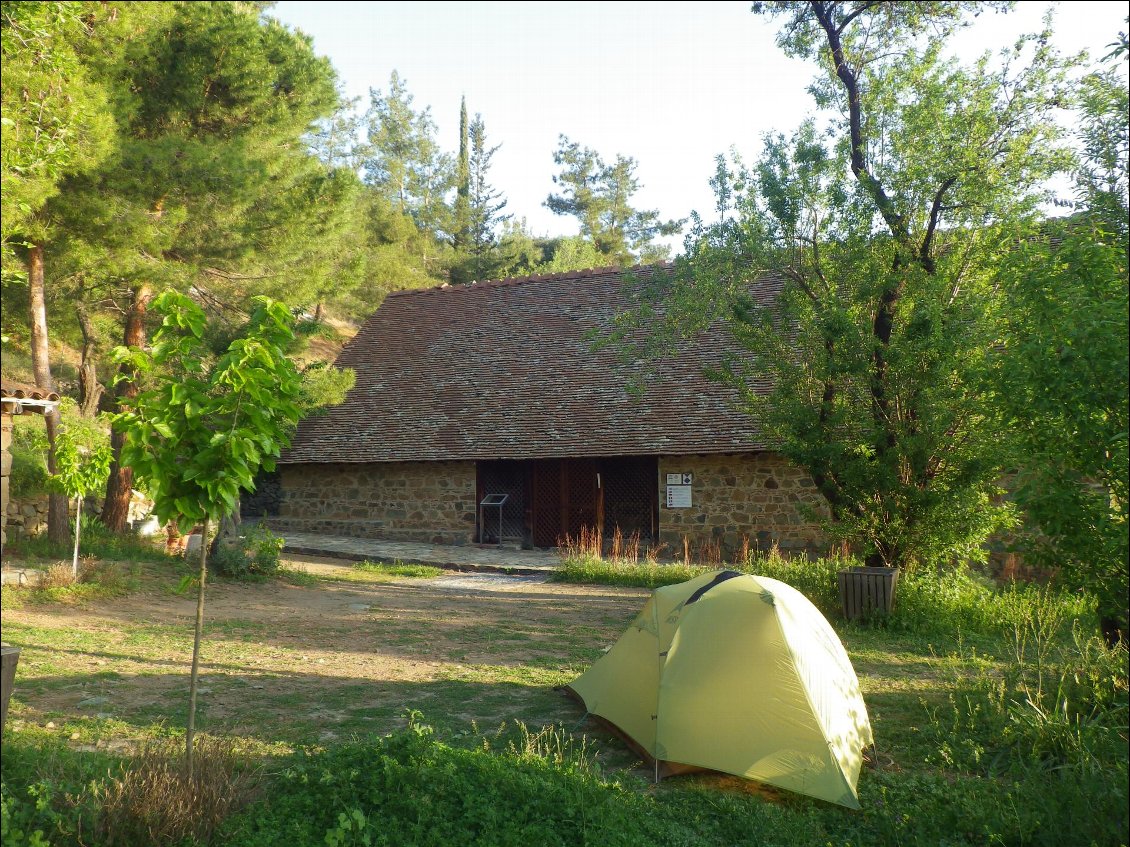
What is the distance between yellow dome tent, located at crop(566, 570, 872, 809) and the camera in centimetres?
536

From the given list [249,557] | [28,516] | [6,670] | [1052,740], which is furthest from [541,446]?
[6,670]

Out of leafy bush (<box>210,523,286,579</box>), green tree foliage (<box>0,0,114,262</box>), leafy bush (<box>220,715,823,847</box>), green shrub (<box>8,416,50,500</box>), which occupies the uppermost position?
green tree foliage (<box>0,0,114,262</box>)

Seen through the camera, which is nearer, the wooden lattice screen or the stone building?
the stone building

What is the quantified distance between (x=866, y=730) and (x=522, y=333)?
51.4 ft

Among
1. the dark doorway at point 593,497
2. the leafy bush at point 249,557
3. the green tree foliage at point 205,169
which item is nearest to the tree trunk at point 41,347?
the green tree foliage at point 205,169

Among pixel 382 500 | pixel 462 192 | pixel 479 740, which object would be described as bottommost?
pixel 479 740

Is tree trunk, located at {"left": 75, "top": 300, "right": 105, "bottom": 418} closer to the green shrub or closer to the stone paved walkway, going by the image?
the green shrub

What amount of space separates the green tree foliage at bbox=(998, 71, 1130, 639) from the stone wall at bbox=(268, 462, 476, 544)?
13.5 meters

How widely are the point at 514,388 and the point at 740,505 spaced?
5707 mm

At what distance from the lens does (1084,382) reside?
4859mm

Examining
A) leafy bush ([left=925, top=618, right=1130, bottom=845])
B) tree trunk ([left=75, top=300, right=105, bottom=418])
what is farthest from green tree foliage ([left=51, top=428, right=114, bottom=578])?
leafy bush ([left=925, top=618, right=1130, bottom=845])

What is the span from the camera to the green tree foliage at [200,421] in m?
4.81

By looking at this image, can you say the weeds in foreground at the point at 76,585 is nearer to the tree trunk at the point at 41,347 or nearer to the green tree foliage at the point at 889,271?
the tree trunk at the point at 41,347

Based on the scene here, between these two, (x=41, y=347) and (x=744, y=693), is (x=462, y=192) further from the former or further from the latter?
(x=744, y=693)
